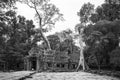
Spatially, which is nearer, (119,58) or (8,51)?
(119,58)

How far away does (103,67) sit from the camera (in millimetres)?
25922

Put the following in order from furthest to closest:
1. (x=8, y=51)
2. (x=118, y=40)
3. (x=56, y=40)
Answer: (x=56, y=40), (x=8, y=51), (x=118, y=40)

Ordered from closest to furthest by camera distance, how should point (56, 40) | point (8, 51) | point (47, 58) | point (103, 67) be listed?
point (47, 58)
point (103, 67)
point (8, 51)
point (56, 40)

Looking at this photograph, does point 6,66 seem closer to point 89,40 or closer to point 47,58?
point 47,58

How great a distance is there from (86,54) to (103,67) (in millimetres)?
4648

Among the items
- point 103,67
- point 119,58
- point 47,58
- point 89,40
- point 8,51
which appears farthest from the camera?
point 8,51

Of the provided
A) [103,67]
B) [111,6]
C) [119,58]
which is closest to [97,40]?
[119,58]

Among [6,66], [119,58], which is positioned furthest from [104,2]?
[6,66]

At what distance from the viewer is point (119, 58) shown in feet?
57.1

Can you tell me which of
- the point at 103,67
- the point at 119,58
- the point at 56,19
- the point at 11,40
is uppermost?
the point at 56,19

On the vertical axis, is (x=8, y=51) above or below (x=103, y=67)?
above

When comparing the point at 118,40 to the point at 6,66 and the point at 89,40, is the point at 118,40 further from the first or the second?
the point at 6,66

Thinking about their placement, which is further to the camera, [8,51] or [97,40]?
[8,51]

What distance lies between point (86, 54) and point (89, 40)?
7.81 m
